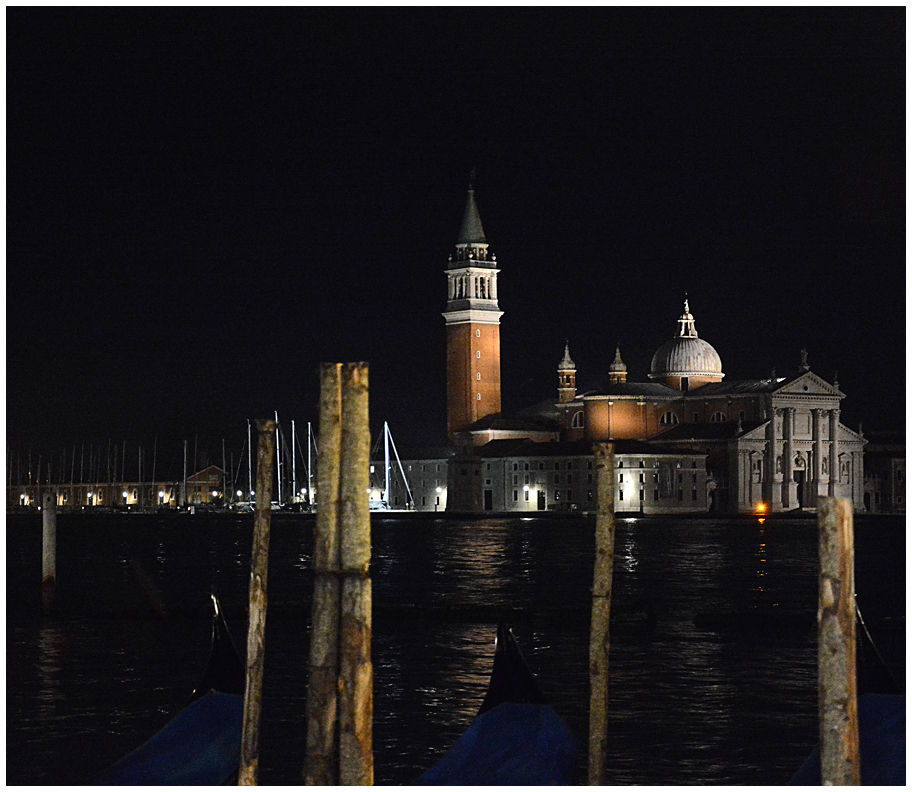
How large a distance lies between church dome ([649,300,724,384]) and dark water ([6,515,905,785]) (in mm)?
40050

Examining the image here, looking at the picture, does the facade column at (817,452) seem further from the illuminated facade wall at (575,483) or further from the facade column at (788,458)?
the illuminated facade wall at (575,483)

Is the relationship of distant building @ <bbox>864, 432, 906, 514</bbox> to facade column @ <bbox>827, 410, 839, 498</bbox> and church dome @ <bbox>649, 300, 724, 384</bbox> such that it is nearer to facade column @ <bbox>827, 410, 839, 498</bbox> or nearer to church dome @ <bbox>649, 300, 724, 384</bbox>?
facade column @ <bbox>827, 410, 839, 498</bbox>

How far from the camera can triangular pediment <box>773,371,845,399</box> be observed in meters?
74.2

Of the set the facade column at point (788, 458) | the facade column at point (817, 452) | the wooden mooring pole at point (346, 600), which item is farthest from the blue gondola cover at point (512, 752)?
the facade column at point (817, 452)

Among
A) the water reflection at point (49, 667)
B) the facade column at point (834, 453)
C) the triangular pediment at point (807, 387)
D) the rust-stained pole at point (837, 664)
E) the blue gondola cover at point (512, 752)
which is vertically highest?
the triangular pediment at point (807, 387)

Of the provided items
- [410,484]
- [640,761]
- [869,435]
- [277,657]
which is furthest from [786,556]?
[869,435]

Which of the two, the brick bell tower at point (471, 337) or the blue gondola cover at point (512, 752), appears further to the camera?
the brick bell tower at point (471, 337)

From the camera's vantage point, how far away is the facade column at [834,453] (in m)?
75.7

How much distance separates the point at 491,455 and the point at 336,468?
68406 millimetres

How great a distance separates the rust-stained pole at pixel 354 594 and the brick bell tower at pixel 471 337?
72.6m

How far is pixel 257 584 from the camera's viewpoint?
33.2ft

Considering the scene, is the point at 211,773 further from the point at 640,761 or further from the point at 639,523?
the point at 639,523

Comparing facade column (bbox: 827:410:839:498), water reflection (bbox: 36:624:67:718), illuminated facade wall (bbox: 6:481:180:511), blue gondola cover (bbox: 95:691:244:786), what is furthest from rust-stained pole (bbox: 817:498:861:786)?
illuminated facade wall (bbox: 6:481:180:511)

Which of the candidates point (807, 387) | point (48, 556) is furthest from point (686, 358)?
point (48, 556)
